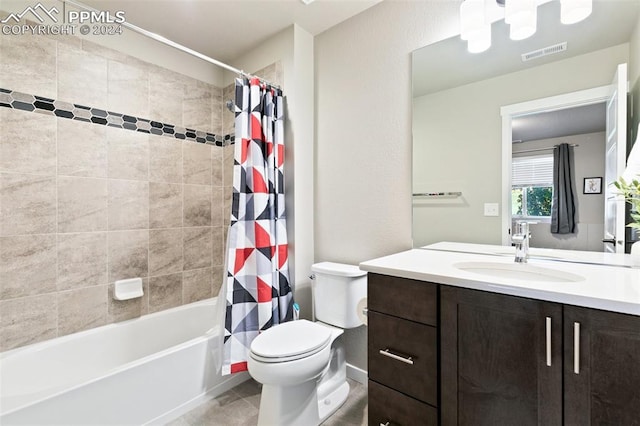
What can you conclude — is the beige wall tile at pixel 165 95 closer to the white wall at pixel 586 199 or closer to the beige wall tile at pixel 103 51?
the beige wall tile at pixel 103 51

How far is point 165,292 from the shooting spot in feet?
7.57

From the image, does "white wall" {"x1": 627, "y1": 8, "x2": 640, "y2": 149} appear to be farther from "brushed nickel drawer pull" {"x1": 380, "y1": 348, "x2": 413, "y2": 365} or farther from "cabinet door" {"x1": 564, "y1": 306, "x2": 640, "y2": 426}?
"brushed nickel drawer pull" {"x1": 380, "y1": 348, "x2": 413, "y2": 365}

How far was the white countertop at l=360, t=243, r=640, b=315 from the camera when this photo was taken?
2.76 ft

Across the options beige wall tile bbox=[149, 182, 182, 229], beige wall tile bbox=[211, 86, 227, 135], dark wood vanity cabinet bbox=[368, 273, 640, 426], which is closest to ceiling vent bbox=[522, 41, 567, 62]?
dark wood vanity cabinet bbox=[368, 273, 640, 426]

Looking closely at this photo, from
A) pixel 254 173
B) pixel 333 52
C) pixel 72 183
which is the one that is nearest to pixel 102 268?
pixel 72 183

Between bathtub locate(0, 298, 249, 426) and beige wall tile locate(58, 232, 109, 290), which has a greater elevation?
beige wall tile locate(58, 232, 109, 290)

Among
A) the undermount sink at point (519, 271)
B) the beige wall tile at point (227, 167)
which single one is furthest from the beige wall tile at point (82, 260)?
the undermount sink at point (519, 271)

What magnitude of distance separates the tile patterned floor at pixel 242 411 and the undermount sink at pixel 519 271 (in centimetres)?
105

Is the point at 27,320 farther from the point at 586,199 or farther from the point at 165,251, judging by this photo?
the point at 586,199

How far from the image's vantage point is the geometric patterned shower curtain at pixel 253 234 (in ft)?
6.18

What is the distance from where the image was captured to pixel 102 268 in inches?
78.5

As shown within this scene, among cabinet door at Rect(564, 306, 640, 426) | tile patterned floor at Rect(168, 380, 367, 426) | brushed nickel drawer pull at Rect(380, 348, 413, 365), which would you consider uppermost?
cabinet door at Rect(564, 306, 640, 426)

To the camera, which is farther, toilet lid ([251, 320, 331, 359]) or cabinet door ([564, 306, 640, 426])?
toilet lid ([251, 320, 331, 359])

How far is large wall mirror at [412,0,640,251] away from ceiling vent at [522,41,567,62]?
0.04 feet
